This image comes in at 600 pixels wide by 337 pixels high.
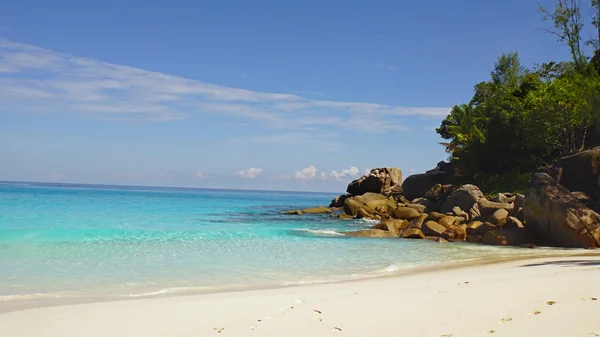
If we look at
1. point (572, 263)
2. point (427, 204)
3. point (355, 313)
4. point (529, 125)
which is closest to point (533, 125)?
point (529, 125)

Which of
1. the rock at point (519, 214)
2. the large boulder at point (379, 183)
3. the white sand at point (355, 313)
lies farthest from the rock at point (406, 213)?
the white sand at point (355, 313)

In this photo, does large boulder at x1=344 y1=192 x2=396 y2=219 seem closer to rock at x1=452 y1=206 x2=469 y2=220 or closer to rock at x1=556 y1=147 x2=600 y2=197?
rock at x1=452 y1=206 x2=469 y2=220

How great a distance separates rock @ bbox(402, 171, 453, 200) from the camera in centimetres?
4462

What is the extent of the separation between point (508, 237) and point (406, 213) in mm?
11286

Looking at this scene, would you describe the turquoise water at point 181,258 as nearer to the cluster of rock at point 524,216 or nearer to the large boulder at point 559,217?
the cluster of rock at point 524,216

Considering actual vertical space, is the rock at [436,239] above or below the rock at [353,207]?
below

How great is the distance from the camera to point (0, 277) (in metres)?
11.0

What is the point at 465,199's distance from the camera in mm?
27109

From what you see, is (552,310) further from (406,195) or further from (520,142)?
(406,195)

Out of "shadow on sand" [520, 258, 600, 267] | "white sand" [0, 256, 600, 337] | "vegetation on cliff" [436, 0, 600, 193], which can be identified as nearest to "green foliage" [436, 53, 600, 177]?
"vegetation on cliff" [436, 0, 600, 193]

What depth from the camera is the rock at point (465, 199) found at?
26688 mm

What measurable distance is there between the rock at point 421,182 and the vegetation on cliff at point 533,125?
70.1 inches

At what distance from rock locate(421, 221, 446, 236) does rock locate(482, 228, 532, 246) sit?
232cm

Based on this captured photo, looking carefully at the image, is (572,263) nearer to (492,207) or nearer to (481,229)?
(481,229)
